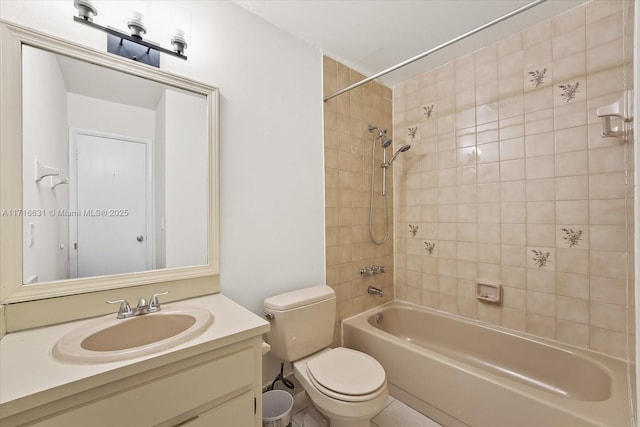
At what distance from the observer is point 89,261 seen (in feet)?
3.61

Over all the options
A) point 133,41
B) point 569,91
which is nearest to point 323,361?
point 133,41

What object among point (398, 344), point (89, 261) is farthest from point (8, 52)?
point (398, 344)

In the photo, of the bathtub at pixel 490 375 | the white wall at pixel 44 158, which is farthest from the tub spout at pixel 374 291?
the white wall at pixel 44 158

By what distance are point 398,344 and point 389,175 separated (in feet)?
4.65

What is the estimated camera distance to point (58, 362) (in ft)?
2.46

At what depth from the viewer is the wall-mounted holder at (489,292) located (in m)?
1.87

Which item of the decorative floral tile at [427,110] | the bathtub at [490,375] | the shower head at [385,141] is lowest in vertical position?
the bathtub at [490,375]

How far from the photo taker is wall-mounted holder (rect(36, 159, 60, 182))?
1.00 meters

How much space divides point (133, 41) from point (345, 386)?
185 centimetres

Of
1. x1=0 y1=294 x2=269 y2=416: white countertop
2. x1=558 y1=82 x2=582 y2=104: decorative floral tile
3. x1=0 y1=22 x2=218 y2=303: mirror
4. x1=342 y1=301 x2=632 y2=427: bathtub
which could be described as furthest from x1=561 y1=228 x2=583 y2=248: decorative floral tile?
x1=0 y1=22 x2=218 y2=303: mirror

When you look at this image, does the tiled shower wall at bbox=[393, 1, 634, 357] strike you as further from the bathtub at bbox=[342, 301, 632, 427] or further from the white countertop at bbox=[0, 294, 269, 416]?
the white countertop at bbox=[0, 294, 269, 416]

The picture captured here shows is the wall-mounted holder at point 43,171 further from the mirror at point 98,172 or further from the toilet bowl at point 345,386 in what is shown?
the toilet bowl at point 345,386

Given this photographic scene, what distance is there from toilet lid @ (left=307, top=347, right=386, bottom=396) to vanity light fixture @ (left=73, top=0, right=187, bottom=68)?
172 cm

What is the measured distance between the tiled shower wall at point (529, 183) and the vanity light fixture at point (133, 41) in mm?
1850
